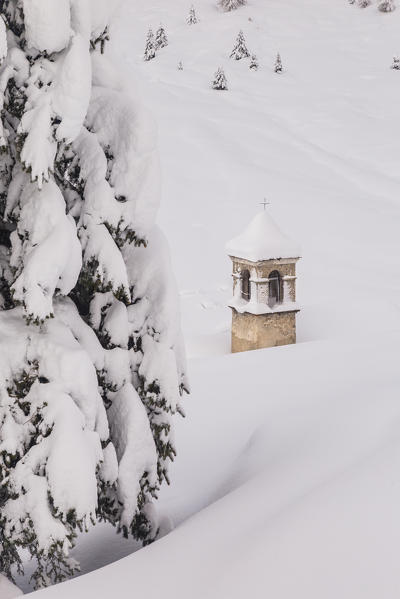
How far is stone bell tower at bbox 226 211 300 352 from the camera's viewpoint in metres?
17.4

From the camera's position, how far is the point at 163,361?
6.65 metres

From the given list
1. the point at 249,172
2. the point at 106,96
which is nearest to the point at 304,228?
the point at 249,172

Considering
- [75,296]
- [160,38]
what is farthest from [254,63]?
[75,296]

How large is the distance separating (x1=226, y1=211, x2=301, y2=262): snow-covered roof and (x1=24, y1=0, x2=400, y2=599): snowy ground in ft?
8.06

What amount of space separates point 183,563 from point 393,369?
25.8ft

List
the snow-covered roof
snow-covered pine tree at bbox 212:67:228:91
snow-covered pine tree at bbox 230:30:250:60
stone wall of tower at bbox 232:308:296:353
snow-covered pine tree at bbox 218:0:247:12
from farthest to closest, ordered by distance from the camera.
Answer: snow-covered pine tree at bbox 218:0:247:12
snow-covered pine tree at bbox 230:30:250:60
snow-covered pine tree at bbox 212:67:228:91
stone wall of tower at bbox 232:308:296:353
the snow-covered roof

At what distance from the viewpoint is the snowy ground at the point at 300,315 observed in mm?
5219

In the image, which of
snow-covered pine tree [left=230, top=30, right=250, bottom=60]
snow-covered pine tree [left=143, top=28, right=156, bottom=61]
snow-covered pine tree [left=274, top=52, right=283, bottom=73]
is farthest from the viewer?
snow-covered pine tree [left=143, top=28, right=156, bottom=61]

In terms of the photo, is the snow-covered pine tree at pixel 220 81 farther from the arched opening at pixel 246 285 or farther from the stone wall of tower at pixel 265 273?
the arched opening at pixel 246 285

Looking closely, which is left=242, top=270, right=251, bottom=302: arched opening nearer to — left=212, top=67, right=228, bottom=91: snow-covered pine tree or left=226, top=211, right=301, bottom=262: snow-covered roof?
left=226, top=211, right=301, bottom=262: snow-covered roof

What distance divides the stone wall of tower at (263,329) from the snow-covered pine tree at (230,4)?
39140mm

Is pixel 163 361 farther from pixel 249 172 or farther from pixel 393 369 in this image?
pixel 249 172

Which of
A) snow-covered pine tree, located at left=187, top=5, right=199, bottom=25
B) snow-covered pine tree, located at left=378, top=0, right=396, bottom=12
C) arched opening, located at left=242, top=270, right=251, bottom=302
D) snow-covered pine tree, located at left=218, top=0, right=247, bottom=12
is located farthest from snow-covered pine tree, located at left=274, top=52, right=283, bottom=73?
arched opening, located at left=242, top=270, right=251, bottom=302

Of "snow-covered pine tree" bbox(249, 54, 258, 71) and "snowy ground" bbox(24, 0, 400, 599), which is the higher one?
"snow-covered pine tree" bbox(249, 54, 258, 71)
